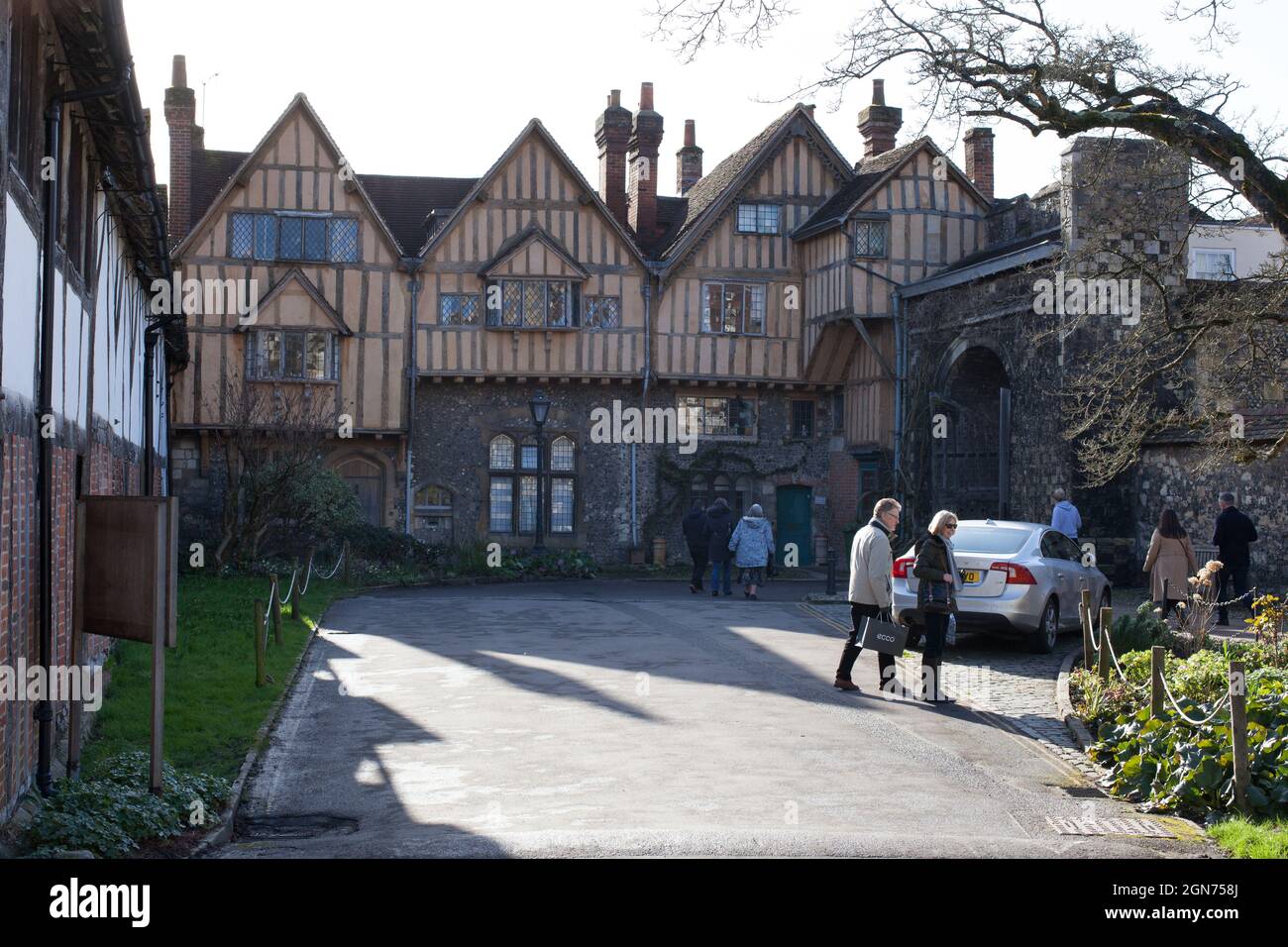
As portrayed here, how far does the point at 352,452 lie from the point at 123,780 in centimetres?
2531

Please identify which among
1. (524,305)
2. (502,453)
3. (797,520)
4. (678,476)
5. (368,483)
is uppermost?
(524,305)

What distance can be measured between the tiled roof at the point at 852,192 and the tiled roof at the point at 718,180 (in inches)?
82.7

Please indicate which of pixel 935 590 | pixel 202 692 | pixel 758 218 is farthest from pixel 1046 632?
pixel 758 218

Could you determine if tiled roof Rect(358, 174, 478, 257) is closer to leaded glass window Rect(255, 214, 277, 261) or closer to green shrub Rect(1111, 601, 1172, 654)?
leaded glass window Rect(255, 214, 277, 261)

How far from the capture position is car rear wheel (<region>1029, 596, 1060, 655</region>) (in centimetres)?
1655

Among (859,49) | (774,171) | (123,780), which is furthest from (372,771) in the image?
(774,171)

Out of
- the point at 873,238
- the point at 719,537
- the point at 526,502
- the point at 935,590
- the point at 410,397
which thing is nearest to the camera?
the point at 935,590

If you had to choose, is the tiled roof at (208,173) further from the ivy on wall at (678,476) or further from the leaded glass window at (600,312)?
the ivy on wall at (678,476)

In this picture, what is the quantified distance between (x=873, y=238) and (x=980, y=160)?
5093 millimetres

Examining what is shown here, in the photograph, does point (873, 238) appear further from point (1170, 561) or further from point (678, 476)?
point (1170, 561)

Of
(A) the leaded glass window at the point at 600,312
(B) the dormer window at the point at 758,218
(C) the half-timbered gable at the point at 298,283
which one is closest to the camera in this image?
(C) the half-timbered gable at the point at 298,283

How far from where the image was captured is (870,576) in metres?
13.7

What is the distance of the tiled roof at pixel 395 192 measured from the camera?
3469 cm

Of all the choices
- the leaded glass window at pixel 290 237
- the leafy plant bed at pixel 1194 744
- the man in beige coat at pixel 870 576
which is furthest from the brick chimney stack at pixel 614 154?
the leafy plant bed at pixel 1194 744
